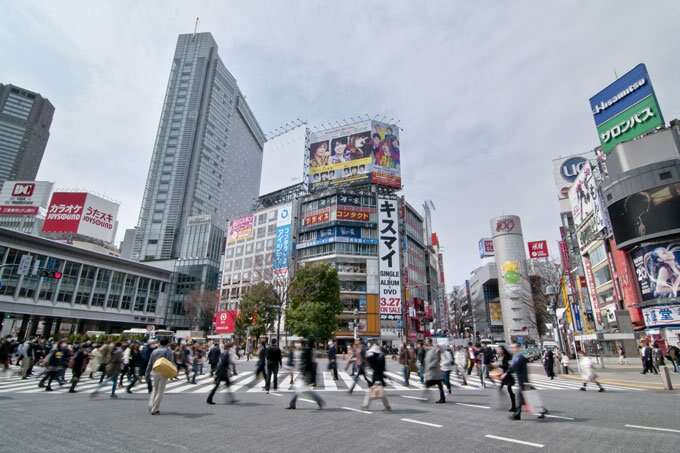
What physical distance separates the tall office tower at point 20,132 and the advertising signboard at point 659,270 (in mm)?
183949

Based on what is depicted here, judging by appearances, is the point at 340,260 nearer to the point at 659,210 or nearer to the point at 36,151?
the point at 659,210

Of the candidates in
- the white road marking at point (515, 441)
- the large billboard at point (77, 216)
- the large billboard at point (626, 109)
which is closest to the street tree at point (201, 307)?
the large billboard at point (77, 216)

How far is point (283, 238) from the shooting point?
5941 cm

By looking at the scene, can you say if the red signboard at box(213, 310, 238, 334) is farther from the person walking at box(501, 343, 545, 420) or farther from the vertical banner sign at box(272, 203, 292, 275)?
the person walking at box(501, 343, 545, 420)

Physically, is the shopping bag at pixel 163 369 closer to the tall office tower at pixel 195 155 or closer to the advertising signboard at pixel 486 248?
the tall office tower at pixel 195 155

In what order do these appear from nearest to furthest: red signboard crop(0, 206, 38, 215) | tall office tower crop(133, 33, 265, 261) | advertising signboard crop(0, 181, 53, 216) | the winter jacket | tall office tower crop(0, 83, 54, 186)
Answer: the winter jacket, red signboard crop(0, 206, 38, 215), advertising signboard crop(0, 181, 53, 216), tall office tower crop(133, 33, 265, 261), tall office tower crop(0, 83, 54, 186)

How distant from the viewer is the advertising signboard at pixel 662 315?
30.5 m

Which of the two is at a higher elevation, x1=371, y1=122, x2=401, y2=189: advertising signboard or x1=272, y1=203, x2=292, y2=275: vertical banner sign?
x1=371, y1=122, x2=401, y2=189: advertising signboard

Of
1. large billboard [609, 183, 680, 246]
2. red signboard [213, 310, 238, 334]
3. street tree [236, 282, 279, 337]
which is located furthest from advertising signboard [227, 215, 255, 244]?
large billboard [609, 183, 680, 246]

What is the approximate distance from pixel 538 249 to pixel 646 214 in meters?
56.1

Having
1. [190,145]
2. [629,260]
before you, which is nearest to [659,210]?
[629,260]

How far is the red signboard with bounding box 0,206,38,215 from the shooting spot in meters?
57.0

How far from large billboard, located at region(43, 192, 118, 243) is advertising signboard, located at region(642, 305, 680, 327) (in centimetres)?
7130

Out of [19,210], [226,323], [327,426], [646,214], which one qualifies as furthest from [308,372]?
[19,210]
